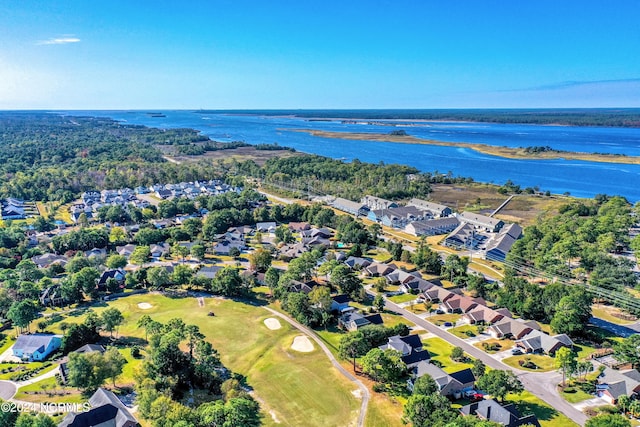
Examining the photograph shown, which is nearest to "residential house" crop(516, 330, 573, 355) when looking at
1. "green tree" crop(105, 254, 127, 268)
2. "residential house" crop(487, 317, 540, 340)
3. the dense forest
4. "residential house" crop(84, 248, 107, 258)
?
"residential house" crop(487, 317, 540, 340)

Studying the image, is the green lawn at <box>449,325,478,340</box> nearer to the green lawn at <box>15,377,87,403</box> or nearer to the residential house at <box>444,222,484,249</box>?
the residential house at <box>444,222,484,249</box>

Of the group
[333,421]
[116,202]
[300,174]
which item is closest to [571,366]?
[333,421]

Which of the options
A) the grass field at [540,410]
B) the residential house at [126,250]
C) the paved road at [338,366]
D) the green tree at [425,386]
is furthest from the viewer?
the residential house at [126,250]

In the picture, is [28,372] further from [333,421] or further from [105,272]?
[333,421]

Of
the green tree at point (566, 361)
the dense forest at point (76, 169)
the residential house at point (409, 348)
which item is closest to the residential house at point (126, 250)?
the dense forest at point (76, 169)

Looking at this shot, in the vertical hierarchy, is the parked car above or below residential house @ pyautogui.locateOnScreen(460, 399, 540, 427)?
below

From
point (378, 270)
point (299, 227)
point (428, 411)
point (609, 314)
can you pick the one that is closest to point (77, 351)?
point (428, 411)

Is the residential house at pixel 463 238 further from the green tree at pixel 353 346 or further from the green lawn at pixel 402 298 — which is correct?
the green tree at pixel 353 346
